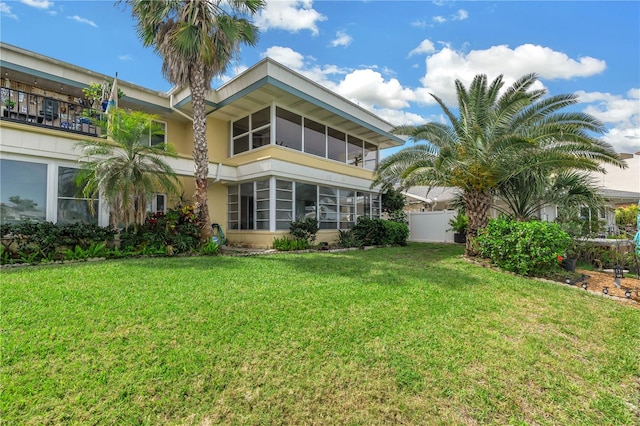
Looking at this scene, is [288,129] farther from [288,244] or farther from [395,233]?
[395,233]

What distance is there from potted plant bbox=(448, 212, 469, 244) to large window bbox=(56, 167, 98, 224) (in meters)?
15.8

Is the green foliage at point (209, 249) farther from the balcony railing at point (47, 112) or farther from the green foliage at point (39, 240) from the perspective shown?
the balcony railing at point (47, 112)

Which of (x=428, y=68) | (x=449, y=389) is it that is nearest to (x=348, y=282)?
(x=449, y=389)

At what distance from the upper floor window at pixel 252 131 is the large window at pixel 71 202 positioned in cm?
645

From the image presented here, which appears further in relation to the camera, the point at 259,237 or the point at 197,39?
the point at 259,237

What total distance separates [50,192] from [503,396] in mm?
11859

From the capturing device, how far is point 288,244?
11812mm

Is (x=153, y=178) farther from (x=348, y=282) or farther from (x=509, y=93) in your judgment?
(x=509, y=93)

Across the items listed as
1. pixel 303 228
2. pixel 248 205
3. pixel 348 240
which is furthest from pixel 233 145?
pixel 348 240

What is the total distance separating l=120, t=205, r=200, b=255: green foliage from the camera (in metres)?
9.39

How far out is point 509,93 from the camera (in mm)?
9742

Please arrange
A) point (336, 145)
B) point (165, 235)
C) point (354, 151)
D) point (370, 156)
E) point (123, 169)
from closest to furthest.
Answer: point (123, 169) < point (165, 235) < point (336, 145) < point (354, 151) < point (370, 156)

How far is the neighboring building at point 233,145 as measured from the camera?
349 inches

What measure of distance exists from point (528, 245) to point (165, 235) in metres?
10.9
